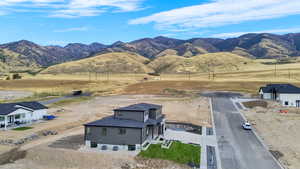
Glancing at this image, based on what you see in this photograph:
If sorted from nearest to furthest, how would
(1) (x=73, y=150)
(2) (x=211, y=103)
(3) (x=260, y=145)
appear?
(1) (x=73, y=150)
(3) (x=260, y=145)
(2) (x=211, y=103)

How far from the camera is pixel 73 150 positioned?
31047 mm

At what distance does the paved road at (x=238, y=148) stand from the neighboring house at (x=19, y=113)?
30.8 metres

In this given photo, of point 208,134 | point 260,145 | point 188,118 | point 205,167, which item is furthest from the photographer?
point 188,118

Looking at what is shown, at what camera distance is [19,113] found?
47.4 meters

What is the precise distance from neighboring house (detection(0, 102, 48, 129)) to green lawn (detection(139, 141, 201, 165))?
2529 cm

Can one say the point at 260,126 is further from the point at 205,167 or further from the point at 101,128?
the point at 101,128

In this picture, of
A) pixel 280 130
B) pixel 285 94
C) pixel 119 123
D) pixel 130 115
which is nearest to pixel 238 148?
pixel 280 130

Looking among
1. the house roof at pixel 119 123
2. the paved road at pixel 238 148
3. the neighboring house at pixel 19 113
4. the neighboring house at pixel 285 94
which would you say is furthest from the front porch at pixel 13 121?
the neighboring house at pixel 285 94

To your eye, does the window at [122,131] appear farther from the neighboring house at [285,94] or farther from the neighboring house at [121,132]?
the neighboring house at [285,94]

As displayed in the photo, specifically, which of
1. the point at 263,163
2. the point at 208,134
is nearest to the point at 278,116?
the point at 208,134

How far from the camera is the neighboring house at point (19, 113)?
44.6 metres

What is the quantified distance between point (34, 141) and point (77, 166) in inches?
448

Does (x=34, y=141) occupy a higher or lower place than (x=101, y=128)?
lower

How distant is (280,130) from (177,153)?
2060 cm
